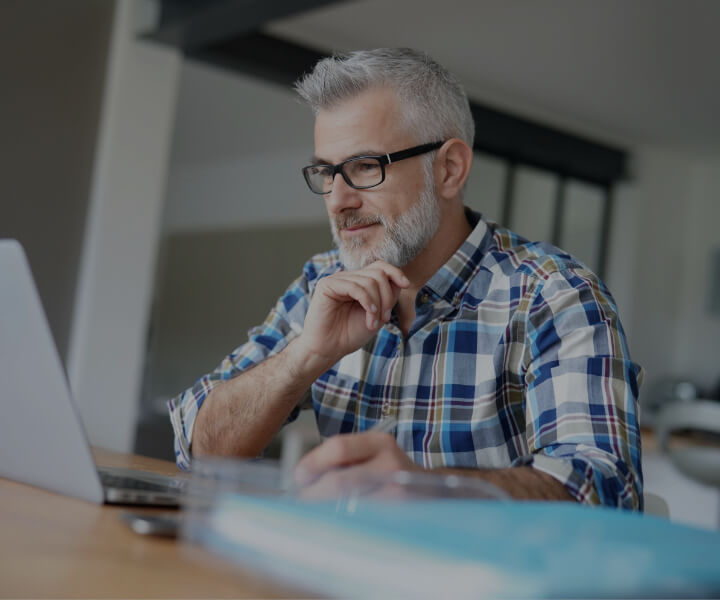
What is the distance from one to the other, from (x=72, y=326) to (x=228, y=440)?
2685 mm

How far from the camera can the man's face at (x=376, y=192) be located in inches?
60.0

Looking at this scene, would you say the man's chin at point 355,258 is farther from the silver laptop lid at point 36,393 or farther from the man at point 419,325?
the silver laptop lid at point 36,393

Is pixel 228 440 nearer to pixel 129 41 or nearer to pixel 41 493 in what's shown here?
pixel 41 493

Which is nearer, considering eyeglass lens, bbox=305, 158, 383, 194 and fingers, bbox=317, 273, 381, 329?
fingers, bbox=317, 273, 381, 329

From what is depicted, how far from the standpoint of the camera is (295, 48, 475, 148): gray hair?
5.06 feet

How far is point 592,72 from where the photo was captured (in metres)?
5.27

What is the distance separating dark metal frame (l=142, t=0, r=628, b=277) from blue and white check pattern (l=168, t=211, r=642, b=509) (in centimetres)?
55

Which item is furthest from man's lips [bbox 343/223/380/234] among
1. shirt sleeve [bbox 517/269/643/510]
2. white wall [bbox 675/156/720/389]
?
white wall [bbox 675/156/720/389]

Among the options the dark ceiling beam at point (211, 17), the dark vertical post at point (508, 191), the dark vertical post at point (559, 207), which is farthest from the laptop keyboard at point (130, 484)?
the dark vertical post at point (559, 207)

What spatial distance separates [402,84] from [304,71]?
0.37 meters

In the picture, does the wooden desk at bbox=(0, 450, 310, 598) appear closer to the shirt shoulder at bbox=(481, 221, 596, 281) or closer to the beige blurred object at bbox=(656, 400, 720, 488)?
the shirt shoulder at bbox=(481, 221, 596, 281)

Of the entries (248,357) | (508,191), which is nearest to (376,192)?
(248,357)

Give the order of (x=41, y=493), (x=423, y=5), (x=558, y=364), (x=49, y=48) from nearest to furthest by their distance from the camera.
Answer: (x=41, y=493)
(x=558, y=364)
(x=49, y=48)
(x=423, y=5)

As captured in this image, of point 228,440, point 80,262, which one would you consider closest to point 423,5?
point 80,262
